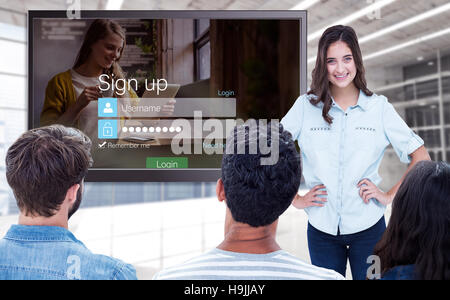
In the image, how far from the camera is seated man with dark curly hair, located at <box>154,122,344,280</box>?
0.76m

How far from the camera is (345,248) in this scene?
49.8 inches

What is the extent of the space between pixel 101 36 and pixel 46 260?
906 millimetres

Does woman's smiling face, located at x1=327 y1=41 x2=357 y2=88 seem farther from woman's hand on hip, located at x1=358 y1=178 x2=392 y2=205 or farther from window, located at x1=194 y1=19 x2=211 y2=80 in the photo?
window, located at x1=194 y1=19 x2=211 y2=80

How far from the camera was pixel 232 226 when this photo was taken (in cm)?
81

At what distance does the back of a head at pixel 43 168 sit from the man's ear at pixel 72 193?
0.01 m

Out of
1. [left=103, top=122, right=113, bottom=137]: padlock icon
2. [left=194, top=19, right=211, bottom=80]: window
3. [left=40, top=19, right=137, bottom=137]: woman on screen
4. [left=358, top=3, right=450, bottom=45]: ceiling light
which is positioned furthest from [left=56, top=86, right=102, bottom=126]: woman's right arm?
[left=358, top=3, right=450, bottom=45]: ceiling light

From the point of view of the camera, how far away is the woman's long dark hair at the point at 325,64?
1.25 meters

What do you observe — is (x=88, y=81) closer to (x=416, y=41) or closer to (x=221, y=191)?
(x=221, y=191)

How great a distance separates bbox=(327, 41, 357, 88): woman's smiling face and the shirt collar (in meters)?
0.94

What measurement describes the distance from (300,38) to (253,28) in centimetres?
18

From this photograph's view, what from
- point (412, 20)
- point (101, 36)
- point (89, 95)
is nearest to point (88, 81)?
point (89, 95)

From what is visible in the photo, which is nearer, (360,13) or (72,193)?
(72,193)

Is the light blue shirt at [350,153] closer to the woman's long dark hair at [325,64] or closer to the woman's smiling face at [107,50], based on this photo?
the woman's long dark hair at [325,64]
